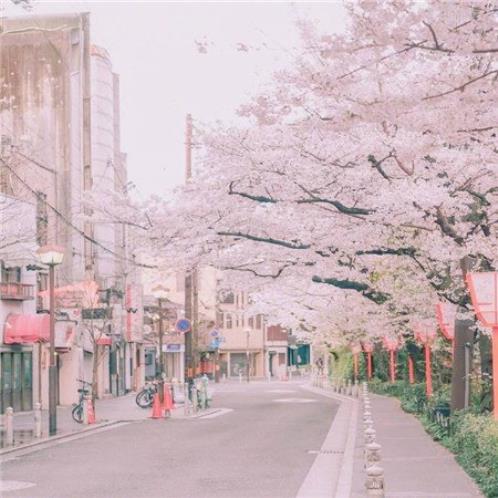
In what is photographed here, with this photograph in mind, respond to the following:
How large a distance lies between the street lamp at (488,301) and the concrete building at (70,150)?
28.4m

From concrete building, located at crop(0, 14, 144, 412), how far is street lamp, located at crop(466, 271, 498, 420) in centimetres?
2840

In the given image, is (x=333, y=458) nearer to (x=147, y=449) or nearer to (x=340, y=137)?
(x=147, y=449)

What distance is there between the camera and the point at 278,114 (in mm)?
15656

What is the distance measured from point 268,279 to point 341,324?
2080 centimetres

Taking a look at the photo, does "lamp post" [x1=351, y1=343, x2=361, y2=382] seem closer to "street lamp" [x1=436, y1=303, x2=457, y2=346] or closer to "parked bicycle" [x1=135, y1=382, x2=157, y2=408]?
"parked bicycle" [x1=135, y1=382, x2=157, y2=408]

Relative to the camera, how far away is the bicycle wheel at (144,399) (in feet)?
136

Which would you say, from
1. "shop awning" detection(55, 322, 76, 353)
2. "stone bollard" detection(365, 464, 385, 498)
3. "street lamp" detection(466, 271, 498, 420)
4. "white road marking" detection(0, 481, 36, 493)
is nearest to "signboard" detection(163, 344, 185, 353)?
"shop awning" detection(55, 322, 76, 353)

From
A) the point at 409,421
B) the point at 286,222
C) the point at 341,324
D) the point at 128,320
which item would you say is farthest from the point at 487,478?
the point at 128,320

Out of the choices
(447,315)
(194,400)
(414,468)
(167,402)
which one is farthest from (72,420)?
(414,468)

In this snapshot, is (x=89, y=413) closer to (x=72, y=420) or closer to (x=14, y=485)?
(x=72, y=420)

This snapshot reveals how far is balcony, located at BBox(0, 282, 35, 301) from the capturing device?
125 ft

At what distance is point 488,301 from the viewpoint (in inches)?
593

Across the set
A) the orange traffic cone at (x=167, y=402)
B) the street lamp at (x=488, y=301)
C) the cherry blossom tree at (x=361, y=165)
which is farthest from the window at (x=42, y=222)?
the street lamp at (x=488, y=301)

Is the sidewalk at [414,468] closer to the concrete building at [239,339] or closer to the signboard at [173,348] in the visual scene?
the signboard at [173,348]
